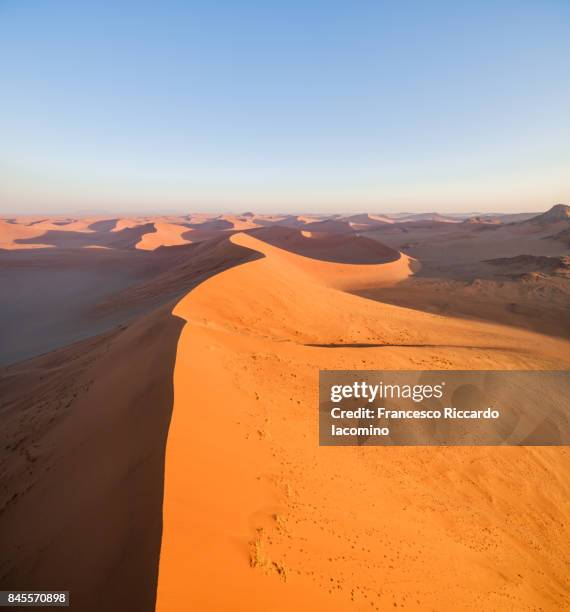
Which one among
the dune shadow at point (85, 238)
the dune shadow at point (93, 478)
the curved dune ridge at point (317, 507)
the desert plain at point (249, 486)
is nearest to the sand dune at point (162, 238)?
the dune shadow at point (85, 238)

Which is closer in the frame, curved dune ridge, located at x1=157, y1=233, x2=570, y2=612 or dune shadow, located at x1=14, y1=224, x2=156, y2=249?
curved dune ridge, located at x1=157, y1=233, x2=570, y2=612

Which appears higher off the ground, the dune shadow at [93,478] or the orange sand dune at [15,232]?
the orange sand dune at [15,232]

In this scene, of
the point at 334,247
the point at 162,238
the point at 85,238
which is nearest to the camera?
the point at 334,247

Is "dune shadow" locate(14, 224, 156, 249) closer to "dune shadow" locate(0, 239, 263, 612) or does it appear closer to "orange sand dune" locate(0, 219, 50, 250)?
"orange sand dune" locate(0, 219, 50, 250)

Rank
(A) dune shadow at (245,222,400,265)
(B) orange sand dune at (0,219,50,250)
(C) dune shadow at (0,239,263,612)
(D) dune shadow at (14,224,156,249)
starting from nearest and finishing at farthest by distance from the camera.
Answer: (C) dune shadow at (0,239,263,612)
(A) dune shadow at (245,222,400,265)
(B) orange sand dune at (0,219,50,250)
(D) dune shadow at (14,224,156,249)

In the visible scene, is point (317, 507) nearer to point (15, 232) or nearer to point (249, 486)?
point (249, 486)

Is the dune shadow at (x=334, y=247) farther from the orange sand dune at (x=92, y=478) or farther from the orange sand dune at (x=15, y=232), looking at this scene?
the orange sand dune at (x=15, y=232)

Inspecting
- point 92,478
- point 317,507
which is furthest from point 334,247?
point 92,478

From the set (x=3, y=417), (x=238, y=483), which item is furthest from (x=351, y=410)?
(x=3, y=417)

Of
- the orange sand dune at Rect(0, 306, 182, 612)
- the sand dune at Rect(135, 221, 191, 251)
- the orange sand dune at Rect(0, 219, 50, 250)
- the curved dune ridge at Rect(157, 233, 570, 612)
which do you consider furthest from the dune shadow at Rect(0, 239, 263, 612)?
the orange sand dune at Rect(0, 219, 50, 250)

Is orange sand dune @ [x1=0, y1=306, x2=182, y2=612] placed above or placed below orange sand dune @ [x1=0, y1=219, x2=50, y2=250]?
below
